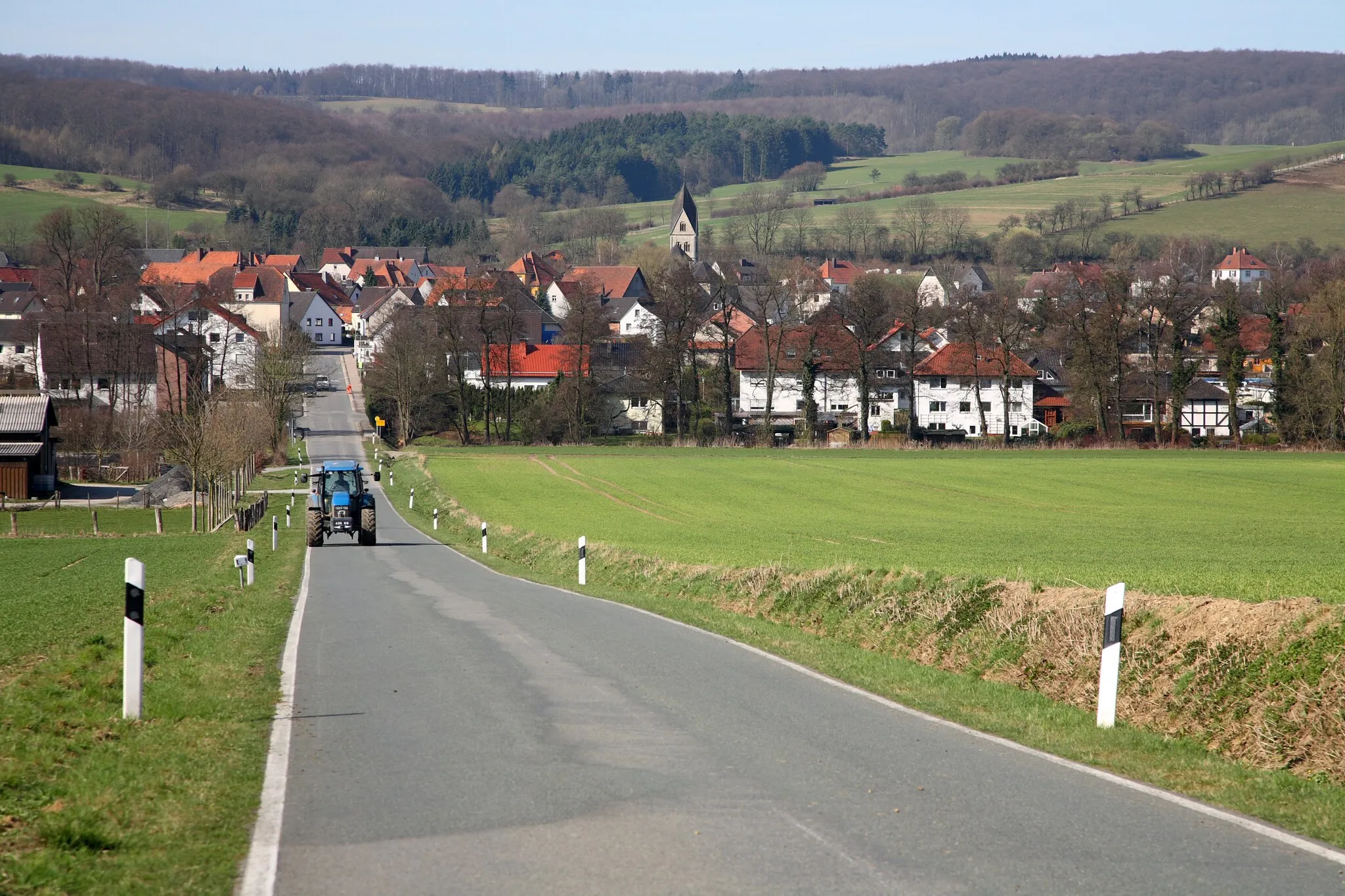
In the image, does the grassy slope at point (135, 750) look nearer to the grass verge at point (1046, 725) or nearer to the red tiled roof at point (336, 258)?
the grass verge at point (1046, 725)

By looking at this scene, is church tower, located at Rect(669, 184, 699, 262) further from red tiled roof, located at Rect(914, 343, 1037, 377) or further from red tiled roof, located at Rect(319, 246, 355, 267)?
red tiled roof, located at Rect(914, 343, 1037, 377)

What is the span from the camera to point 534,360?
102875mm

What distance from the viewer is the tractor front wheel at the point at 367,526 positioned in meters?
36.4

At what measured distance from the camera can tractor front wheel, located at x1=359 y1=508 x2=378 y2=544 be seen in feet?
119

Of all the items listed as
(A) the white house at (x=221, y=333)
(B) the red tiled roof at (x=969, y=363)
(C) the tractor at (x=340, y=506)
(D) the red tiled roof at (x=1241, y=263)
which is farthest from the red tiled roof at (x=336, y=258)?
(C) the tractor at (x=340, y=506)

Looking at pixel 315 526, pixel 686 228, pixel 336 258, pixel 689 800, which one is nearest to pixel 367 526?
pixel 315 526

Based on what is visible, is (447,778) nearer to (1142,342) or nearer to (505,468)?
(505,468)

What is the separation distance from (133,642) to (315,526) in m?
27.6

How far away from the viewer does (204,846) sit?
645 centimetres

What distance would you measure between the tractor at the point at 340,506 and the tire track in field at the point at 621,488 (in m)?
12.7

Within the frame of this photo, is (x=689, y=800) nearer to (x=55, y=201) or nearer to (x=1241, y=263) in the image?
(x=1241, y=263)

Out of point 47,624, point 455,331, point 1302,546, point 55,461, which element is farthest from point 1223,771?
point 455,331

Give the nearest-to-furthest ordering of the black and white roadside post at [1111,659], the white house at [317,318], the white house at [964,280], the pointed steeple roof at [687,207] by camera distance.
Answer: the black and white roadside post at [1111,659] < the white house at [964,280] < the white house at [317,318] < the pointed steeple roof at [687,207]

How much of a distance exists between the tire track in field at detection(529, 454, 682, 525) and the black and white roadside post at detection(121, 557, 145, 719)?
108 ft
